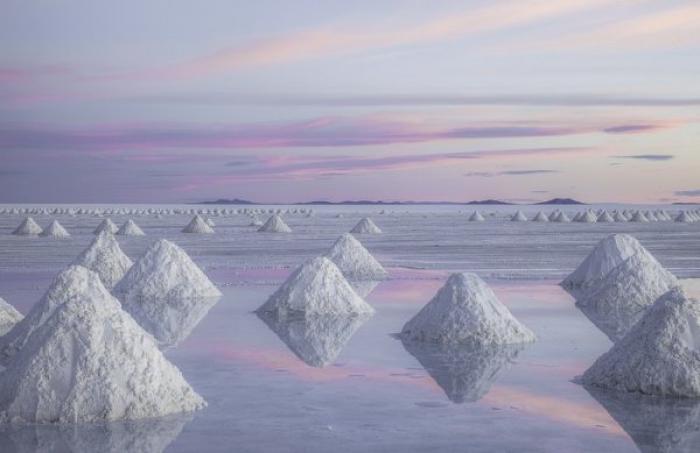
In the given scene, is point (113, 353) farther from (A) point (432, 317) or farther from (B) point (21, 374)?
(A) point (432, 317)

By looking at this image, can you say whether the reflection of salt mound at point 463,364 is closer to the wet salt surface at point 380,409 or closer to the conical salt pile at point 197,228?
the wet salt surface at point 380,409

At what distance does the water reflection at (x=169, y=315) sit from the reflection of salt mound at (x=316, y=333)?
4.40 feet

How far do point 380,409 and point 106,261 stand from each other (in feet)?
47.4

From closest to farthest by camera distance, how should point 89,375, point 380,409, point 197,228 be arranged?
point 89,375 < point 380,409 < point 197,228

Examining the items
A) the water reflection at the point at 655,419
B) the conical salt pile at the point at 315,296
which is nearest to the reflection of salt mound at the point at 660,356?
the water reflection at the point at 655,419

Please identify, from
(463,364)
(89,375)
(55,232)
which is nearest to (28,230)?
(55,232)

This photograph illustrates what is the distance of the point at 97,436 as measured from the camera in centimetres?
858

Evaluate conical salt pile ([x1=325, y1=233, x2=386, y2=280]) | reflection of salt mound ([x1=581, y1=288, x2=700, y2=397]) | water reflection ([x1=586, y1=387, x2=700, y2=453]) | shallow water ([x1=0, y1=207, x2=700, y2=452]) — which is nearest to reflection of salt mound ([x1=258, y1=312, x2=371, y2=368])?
shallow water ([x1=0, y1=207, x2=700, y2=452])

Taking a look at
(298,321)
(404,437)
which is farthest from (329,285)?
(404,437)

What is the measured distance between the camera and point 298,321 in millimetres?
16484

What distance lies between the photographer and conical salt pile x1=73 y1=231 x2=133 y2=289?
2230 cm

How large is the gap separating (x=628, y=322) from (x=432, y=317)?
4191 millimetres

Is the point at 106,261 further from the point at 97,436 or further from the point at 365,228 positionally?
the point at 365,228

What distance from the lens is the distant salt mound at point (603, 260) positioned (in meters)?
22.6
